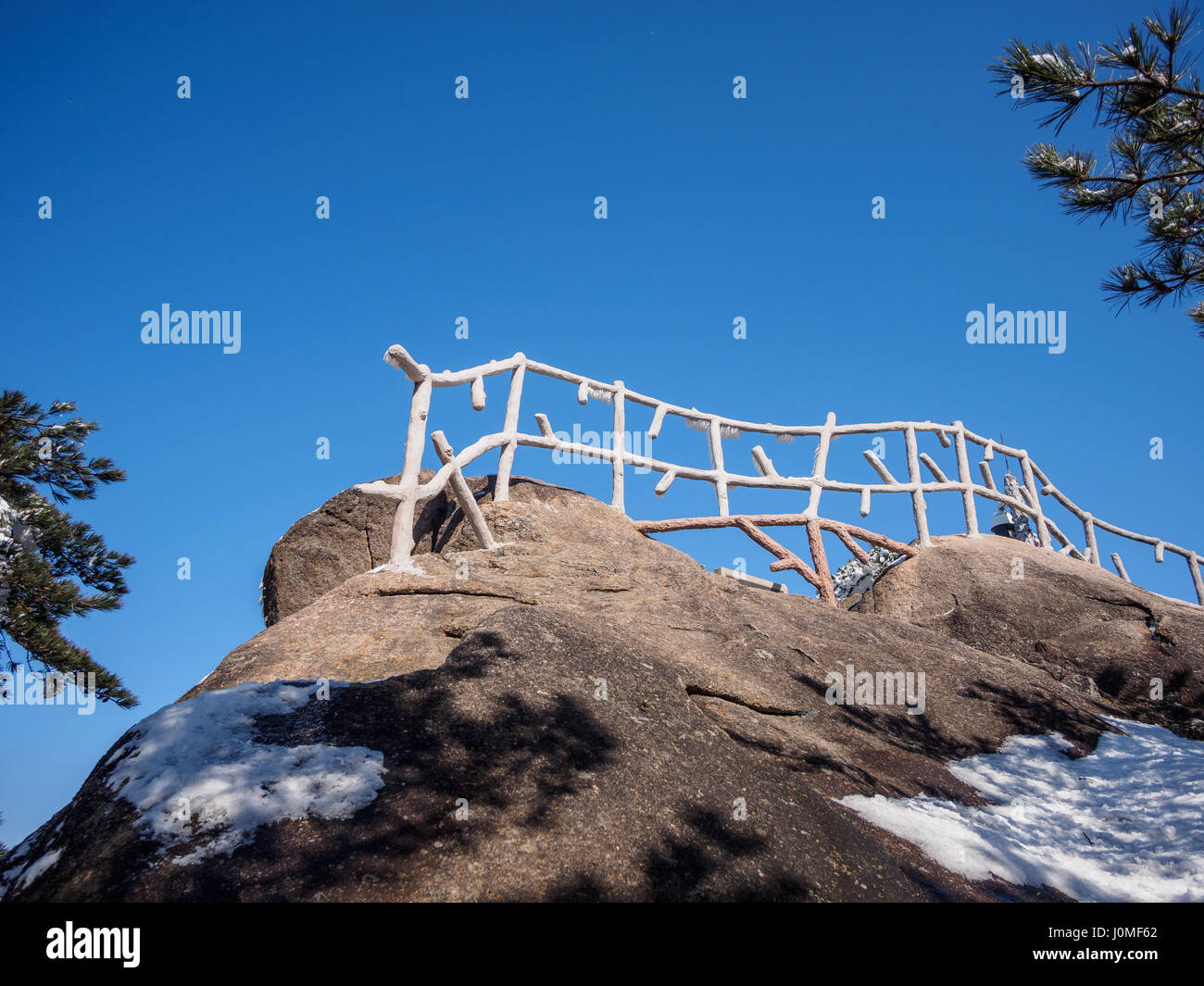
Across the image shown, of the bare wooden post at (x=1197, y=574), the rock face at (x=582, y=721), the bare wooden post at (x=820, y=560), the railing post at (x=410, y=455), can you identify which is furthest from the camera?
the bare wooden post at (x=1197, y=574)

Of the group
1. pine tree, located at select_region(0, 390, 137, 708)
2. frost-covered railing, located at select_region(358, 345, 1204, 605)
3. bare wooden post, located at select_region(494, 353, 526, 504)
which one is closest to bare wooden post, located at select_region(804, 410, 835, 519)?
frost-covered railing, located at select_region(358, 345, 1204, 605)

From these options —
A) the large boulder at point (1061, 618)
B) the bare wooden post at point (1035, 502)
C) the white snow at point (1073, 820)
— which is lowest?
the white snow at point (1073, 820)

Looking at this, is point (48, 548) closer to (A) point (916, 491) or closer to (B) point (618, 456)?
(B) point (618, 456)

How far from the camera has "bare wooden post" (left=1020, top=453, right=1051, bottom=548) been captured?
14344mm

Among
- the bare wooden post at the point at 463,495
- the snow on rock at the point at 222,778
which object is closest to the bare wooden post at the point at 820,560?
the bare wooden post at the point at 463,495

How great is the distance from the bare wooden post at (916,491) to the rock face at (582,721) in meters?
2.24

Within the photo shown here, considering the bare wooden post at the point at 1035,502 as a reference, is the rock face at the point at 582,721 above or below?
below

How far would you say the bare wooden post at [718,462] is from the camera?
11.2 meters

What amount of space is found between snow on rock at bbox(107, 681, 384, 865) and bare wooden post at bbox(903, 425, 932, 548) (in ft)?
35.0

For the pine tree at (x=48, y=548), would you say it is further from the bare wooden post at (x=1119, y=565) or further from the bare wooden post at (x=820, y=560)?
the bare wooden post at (x=1119, y=565)

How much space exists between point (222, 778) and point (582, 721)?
1798 millimetres

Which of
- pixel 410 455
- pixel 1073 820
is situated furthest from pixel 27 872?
pixel 1073 820

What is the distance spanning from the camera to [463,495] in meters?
8.48

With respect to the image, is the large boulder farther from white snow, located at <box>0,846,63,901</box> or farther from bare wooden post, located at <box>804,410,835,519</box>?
white snow, located at <box>0,846,63,901</box>
